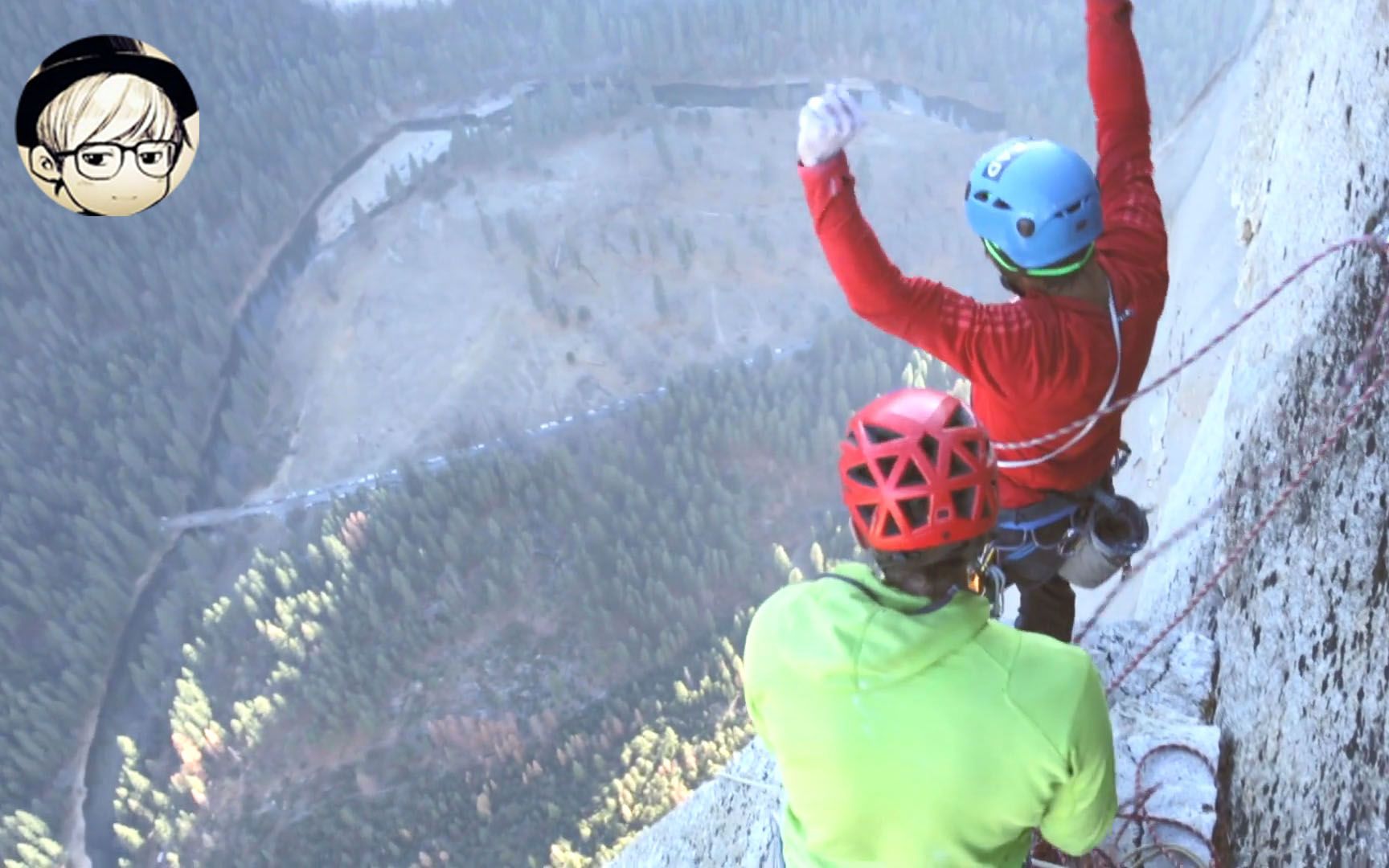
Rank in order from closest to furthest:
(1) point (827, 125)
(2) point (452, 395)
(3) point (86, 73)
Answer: (1) point (827, 125) < (3) point (86, 73) < (2) point (452, 395)

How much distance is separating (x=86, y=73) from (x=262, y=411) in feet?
108

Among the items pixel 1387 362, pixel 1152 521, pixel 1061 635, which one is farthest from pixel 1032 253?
pixel 1152 521

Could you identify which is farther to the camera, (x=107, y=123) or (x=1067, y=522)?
(x=107, y=123)

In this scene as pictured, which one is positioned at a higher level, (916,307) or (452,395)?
(452,395)

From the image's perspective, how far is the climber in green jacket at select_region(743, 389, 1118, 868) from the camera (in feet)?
7.73

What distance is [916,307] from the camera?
Answer: 3.63m

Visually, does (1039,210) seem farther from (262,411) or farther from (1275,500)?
(262,411)

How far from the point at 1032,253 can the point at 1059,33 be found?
56256 mm

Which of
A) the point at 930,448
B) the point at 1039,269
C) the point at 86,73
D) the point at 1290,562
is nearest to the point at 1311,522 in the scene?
the point at 1290,562

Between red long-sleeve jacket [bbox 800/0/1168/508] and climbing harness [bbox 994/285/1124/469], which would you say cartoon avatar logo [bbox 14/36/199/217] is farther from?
climbing harness [bbox 994/285/1124/469]

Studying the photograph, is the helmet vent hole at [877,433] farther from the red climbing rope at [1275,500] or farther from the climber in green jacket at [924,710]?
the red climbing rope at [1275,500]

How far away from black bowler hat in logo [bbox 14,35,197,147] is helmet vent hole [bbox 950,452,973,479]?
1301 cm

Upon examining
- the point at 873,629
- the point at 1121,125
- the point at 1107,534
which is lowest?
the point at 1107,534

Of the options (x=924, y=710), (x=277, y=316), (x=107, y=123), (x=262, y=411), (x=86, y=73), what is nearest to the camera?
(x=924, y=710)
